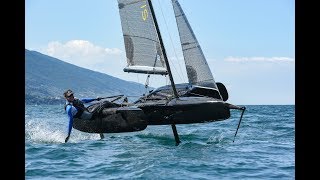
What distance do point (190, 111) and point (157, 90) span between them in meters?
3.81

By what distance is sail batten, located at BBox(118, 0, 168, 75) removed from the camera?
58.5ft

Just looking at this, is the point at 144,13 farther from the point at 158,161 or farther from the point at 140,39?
the point at 158,161

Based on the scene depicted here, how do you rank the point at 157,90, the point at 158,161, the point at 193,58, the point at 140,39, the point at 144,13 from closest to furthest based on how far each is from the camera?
the point at 158,161, the point at 193,58, the point at 144,13, the point at 140,39, the point at 157,90

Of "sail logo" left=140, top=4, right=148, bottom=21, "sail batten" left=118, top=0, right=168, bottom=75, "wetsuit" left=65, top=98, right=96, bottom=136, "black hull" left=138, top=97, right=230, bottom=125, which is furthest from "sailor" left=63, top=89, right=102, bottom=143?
"sail logo" left=140, top=4, right=148, bottom=21

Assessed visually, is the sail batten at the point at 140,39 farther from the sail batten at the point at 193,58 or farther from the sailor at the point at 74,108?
the sailor at the point at 74,108

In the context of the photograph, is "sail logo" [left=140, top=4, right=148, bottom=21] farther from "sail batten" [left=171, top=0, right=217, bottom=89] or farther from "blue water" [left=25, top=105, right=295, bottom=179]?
"blue water" [left=25, top=105, right=295, bottom=179]

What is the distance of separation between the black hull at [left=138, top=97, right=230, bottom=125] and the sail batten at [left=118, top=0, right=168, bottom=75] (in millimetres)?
2311

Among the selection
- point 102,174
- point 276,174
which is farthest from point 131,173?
point 276,174

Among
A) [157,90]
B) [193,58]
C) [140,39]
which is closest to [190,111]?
[193,58]

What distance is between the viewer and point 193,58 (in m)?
17.5

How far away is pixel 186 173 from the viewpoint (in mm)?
9797
